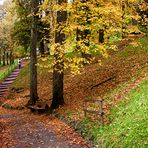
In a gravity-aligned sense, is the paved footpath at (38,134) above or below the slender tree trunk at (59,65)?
below

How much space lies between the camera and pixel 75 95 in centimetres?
2045

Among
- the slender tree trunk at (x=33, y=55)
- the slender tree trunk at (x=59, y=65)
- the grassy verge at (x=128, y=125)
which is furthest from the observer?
the slender tree trunk at (x=33, y=55)

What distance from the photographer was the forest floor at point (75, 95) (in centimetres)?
1388

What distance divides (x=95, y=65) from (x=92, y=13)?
9523 mm

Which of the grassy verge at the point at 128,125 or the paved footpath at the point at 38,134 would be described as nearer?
the grassy verge at the point at 128,125

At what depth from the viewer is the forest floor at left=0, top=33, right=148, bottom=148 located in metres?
13.9

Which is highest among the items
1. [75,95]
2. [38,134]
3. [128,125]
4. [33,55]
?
[33,55]

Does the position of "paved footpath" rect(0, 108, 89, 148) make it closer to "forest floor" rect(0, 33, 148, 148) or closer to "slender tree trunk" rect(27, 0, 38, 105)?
"forest floor" rect(0, 33, 148, 148)

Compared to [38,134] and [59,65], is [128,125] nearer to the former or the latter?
[38,134]

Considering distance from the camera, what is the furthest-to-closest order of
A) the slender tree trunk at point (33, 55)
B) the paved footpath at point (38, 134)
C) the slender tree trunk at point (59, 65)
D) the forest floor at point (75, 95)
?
the slender tree trunk at point (33, 55) < the slender tree trunk at point (59, 65) < the forest floor at point (75, 95) < the paved footpath at point (38, 134)

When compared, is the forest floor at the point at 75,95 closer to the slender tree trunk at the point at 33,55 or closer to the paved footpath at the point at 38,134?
the paved footpath at the point at 38,134

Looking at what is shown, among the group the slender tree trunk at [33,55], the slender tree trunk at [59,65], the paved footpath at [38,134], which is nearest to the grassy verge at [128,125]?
the paved footpath at [38,134]

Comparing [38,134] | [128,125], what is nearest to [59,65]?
[38,134]

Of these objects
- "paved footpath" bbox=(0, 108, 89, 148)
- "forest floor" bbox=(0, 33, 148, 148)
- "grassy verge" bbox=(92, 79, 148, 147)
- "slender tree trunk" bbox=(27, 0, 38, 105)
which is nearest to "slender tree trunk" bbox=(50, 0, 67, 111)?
"forest floor" bbox=(0, 33, 148, 148)
